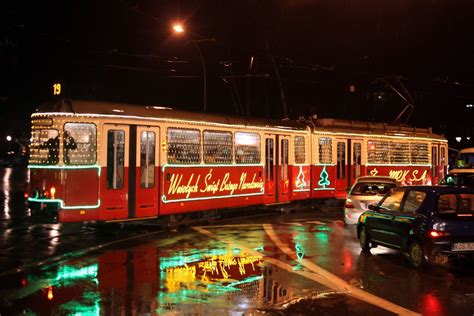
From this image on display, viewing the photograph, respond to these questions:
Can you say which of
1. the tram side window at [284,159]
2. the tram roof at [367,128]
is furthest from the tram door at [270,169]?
the tram roof at [367,128]

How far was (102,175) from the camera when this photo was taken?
13023 mm

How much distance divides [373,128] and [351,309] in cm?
1707

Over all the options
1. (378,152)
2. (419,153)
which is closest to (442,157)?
(419,153)

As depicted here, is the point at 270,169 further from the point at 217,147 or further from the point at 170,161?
the point at 170,161

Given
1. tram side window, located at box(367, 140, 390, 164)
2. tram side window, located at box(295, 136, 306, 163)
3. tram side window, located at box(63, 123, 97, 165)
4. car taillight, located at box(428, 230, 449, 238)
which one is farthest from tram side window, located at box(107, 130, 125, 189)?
tram side window, located at box(367, 140, 390, 164)

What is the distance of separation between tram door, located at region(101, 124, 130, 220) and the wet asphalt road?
808 mm

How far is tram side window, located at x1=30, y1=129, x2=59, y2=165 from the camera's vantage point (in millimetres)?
12711

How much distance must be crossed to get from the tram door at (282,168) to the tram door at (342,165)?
3097mm

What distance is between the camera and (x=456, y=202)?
32.3 feet

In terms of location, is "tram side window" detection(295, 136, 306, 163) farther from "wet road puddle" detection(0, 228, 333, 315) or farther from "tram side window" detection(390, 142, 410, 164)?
"wet road puddle" detection(0, 228, 333, 315)

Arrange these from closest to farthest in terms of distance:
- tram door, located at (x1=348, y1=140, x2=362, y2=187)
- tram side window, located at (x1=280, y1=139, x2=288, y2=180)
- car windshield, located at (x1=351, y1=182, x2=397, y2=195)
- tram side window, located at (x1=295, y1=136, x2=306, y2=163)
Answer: car windshield, located at (x1=351, y1=182, x2=397, y2=195) < tram side window, located at (x1=280, y1=139, x2=288, y2=180) < tram side window, located at (x1=295, y1=136, x2=306, y2=163) < tram door, located at (x1=348, y1=140, x2=362, y2=187)

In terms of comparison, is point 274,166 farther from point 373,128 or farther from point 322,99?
point 322,99

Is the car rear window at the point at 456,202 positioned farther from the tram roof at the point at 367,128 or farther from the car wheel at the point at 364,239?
the tram roof at the point at 367,128

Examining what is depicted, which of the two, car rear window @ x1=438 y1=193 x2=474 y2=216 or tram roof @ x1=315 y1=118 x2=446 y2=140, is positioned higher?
tram roof @ x1=315 y1=118 x2=446 y2=140
